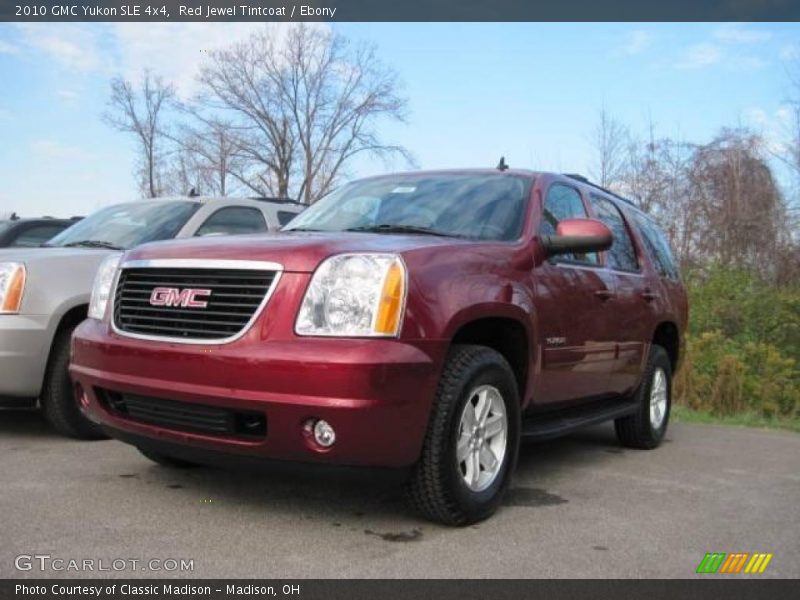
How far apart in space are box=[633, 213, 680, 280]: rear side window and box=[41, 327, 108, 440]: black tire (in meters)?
4.41

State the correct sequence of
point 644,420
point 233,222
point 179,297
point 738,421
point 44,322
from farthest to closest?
point 738,421
point 233,222
point 644,420
point 44,322
point 179,297

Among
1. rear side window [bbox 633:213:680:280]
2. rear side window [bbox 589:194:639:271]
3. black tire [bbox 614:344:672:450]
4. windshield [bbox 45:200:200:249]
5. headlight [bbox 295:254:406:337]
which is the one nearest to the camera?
headlight [bbox 295:254:406:337]

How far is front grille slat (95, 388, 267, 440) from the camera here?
3421mm

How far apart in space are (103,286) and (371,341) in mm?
1856

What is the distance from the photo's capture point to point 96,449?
5191mm

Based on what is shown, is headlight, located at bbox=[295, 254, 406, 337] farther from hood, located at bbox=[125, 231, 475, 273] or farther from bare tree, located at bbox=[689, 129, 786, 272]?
bare tree, located at bbox=[689, 129, 786, 272]

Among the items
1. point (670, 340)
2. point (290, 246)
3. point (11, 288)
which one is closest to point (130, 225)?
point (11, 288)

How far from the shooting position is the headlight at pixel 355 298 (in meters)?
3.33

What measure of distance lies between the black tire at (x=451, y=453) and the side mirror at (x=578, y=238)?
2.94ft

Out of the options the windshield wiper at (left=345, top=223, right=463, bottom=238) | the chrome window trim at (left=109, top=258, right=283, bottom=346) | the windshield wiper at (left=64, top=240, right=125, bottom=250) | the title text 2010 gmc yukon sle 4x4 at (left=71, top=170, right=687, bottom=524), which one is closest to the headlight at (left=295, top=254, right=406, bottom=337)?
the title text 2010 gmc yukon sle 4x4 at (left=71, top=170, right=687, bottom=524)

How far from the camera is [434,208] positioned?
469 cm

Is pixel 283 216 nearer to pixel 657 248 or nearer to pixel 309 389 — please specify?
pixel 657 248
